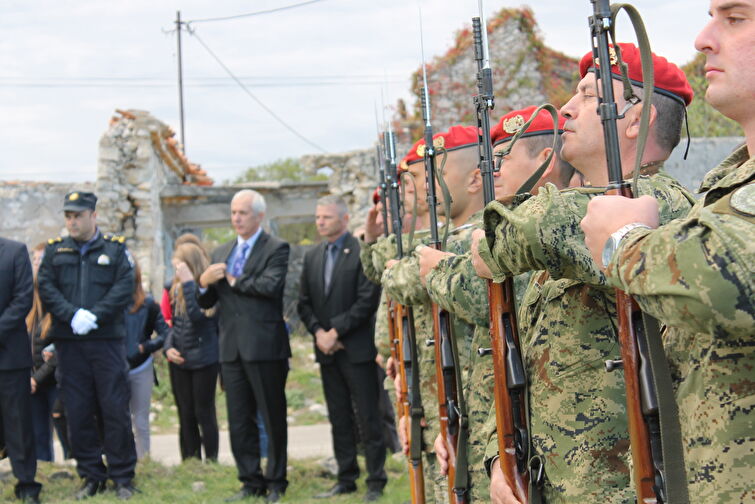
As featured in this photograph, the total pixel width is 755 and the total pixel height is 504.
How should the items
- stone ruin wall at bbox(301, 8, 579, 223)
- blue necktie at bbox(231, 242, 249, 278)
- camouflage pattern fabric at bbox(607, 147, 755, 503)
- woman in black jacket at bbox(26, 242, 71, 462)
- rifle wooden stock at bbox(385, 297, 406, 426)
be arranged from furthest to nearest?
stone ruin wall at bbox(301, 8, 579, 223) → woman in black jacket at bbox(26, 242, 71, 462) → blue necktie at bbox(231, 242, 249, 278) → rifle wooden stock at bbox(385, 297, 406, 426) → camouflage pattern fabric at bbox(607, 147, 755, 503)

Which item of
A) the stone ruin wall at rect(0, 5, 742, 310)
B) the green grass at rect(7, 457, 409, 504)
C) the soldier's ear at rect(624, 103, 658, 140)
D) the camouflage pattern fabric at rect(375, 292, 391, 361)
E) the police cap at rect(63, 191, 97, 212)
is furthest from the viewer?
the stone ruin wall at rect(0, 5, 742, 310)

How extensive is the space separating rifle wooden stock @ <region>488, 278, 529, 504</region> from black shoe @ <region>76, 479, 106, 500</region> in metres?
4.84

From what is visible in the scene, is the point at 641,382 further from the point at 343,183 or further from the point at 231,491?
the point at 343,183

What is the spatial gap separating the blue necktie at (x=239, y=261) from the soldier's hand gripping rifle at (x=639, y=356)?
203 inches

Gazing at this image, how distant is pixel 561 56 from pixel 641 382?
44.3 feet

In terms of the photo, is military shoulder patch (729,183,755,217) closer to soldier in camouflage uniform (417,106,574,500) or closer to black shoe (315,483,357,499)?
soldier in camouflage uniform (417,106,574,500)

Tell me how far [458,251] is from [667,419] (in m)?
1.98

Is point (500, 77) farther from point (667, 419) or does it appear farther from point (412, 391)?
point (667, 419)

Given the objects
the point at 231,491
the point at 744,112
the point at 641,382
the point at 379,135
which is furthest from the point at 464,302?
the point at 231,491

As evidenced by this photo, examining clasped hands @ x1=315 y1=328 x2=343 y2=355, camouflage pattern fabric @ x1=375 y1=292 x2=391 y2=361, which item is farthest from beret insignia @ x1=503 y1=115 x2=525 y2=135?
clasped hands @ x1=315 y1=328 x2=343 y2=355

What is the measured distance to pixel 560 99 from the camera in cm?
1364

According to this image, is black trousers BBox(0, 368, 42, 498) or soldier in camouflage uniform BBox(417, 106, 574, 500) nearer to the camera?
soldier in camouflage uniform BBox(417, 106, 574, 500)

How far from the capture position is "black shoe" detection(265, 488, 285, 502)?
6.36 metres

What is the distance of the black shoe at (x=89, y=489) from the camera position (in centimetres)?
635
